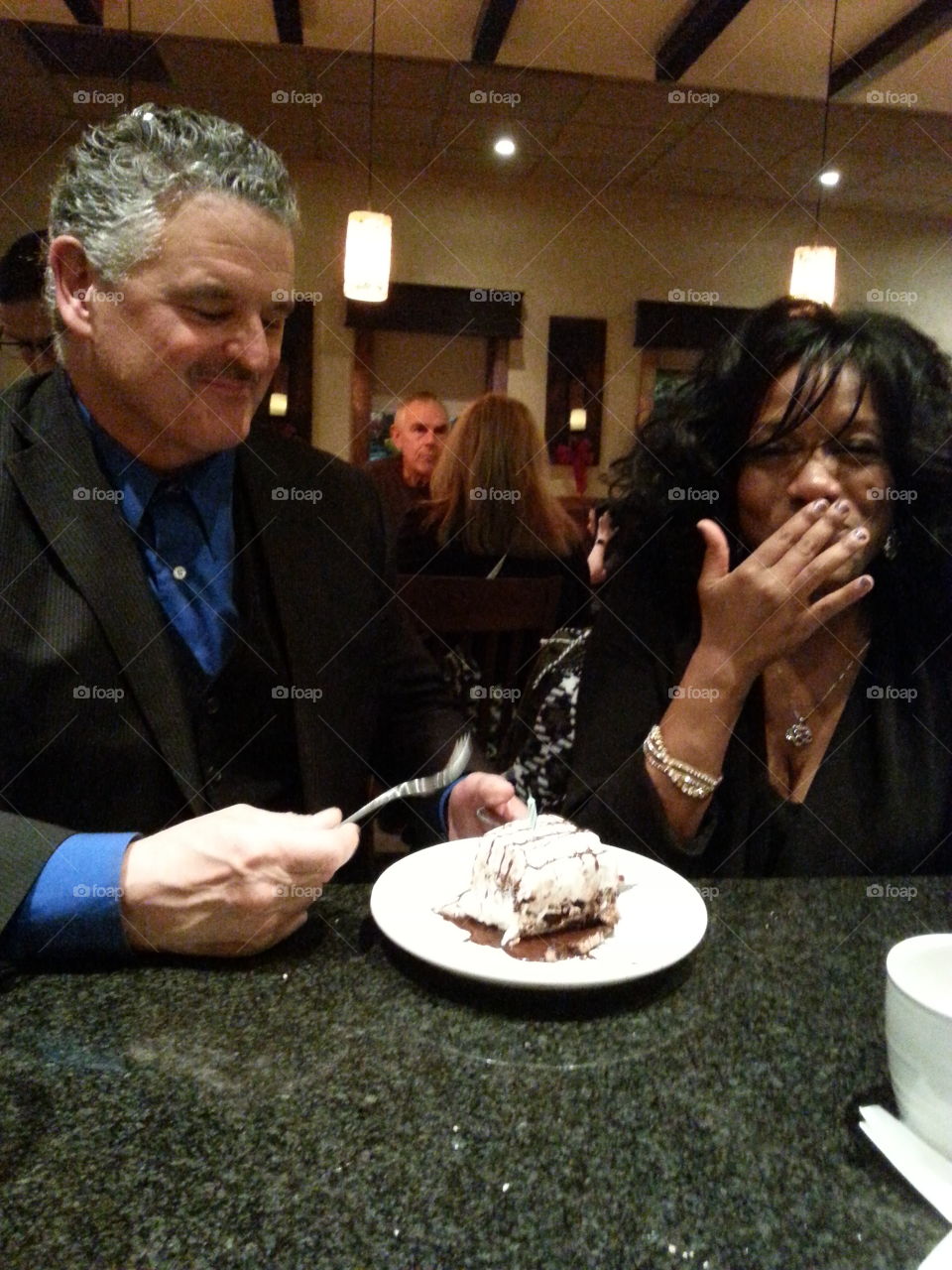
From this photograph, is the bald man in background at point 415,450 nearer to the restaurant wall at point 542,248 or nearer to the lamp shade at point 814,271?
the restaurant wall at point 542,248

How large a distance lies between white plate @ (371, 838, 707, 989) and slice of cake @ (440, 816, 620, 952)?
28 millimetres

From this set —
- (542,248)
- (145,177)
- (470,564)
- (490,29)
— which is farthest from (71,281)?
(542,248)

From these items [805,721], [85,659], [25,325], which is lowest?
[805,721]

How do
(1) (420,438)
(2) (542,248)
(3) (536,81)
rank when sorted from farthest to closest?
(2) (542,248)
(1) (420,438)
(3) (536,81)

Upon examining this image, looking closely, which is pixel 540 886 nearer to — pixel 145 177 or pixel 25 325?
pixel 145 177

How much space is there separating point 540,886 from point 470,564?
1.74m

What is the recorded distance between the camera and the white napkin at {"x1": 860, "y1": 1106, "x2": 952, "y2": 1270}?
50 cm

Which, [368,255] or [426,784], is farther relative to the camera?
[368,255]

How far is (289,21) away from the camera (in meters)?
2.76

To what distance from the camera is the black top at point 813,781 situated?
1.19 meters

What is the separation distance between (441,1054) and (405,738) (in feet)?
2.72

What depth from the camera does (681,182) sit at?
347cm

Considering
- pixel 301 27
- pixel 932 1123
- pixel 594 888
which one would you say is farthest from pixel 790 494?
pixel 301 27

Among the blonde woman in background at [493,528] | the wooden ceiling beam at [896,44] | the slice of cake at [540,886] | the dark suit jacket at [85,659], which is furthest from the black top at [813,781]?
the wooden ceiling beam at [896,44]
